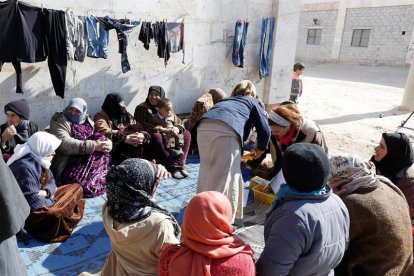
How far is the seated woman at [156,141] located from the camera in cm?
459

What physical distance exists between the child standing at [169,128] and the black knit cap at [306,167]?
128 inches

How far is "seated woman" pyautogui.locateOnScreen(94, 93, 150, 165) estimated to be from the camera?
437cm

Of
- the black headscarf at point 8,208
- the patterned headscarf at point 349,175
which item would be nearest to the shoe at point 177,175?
the patterned headscarf at point 349,175

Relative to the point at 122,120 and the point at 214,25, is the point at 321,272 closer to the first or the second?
the point at 122,120

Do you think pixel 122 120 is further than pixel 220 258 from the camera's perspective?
Yes

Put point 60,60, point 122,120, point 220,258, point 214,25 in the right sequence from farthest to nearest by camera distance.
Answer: point 214,25
point 122,120
point 60,60
point 220,258

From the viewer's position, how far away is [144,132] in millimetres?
4555

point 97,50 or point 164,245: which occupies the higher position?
point 97,50

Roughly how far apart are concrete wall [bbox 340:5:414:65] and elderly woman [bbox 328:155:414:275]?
2386cm

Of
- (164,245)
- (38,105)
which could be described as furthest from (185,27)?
(164,245)

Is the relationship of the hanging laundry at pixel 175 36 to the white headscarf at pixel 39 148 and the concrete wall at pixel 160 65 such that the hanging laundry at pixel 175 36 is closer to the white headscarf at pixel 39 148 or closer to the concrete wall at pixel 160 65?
the concrete wall at pixel 160 65

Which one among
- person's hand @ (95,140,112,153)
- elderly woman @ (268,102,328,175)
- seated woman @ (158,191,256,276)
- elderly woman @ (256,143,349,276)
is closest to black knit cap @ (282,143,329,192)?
elderly woman @ (256,143,349,276)

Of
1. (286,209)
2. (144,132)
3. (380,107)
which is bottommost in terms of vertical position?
(380,107)

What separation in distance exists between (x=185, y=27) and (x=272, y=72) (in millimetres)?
2384
